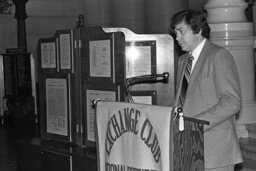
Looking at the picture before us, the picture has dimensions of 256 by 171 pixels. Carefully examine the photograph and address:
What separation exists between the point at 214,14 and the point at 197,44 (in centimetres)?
306

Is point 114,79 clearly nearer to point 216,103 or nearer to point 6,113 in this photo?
point 216,103

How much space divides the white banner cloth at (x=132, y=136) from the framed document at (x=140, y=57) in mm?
1193

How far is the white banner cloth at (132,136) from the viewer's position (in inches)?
99.8

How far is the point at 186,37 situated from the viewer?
2.88 metres

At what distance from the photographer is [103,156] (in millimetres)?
2998

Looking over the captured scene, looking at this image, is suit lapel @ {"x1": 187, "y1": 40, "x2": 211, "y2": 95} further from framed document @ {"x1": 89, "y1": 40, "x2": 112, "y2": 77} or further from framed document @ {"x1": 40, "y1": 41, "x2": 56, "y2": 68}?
framed document @ {"x1": 40, "y1": 41, "x2": 56, "y2": 68}

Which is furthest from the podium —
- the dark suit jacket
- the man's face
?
the man's face

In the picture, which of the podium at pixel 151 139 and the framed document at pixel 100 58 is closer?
the podium at pixel 151 139

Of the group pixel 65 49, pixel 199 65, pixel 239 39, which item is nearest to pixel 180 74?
pixel 199 65

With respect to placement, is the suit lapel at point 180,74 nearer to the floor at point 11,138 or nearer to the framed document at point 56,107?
the framed document at point 56,107

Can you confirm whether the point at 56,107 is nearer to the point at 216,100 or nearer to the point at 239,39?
the point at 216,100

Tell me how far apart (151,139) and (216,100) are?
422 mm

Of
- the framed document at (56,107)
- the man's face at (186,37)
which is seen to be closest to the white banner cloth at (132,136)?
the man's face at (186,37)

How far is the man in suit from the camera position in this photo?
273 cm
